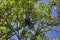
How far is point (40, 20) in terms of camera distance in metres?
13.7

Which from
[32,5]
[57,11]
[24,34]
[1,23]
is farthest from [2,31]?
[57,11]

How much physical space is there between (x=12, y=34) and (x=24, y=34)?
665 mm

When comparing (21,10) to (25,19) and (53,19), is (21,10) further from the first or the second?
(53,19)

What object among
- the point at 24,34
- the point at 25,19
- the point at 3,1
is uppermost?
the point at 3,1

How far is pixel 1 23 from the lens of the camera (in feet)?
41.5

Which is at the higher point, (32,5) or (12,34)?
(32,5)

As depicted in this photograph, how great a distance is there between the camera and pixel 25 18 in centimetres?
1299

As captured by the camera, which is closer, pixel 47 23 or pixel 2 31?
pixel 2 31

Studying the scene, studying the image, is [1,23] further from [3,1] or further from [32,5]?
[32,5]

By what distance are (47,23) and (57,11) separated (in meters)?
0.95

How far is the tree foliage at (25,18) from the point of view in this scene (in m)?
12.7

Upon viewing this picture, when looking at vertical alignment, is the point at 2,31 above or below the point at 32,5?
below

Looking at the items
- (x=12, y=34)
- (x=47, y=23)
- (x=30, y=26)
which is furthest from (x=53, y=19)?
(x=12, y=34)

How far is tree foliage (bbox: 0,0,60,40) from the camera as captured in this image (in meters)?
12.7
